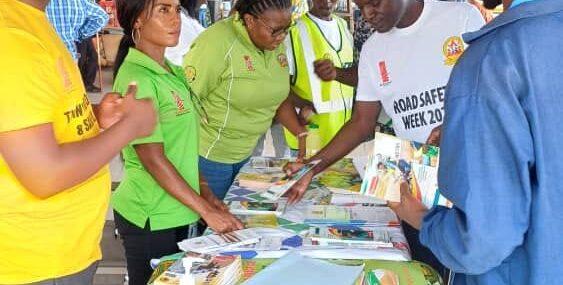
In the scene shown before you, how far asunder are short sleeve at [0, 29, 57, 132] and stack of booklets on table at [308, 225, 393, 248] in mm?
763

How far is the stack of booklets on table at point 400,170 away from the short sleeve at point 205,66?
0.96 metres

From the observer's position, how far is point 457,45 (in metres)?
1.89

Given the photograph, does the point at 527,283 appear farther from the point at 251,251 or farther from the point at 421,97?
the point at 421,97

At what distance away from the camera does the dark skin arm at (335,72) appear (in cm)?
274

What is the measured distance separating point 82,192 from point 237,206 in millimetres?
652

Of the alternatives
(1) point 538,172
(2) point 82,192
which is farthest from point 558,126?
(2) point 82,192

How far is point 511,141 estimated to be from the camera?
3.09 feet

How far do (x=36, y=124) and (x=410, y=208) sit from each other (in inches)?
31.3

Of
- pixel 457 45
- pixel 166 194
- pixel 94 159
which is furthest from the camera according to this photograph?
pixel 457 45

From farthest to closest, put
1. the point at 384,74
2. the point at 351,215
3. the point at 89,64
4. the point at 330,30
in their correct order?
the point at 89,64 → the point at 330,30 → the point at 384,74 → the point at 351,215

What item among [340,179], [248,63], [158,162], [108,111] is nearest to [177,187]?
[158,162]

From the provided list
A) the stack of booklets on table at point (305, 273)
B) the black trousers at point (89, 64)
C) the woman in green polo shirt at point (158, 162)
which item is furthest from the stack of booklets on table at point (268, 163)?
the black trousers at point (89, 64)

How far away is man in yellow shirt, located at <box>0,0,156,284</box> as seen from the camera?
1065 mm

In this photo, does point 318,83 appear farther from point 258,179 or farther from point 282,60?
point 258,179
